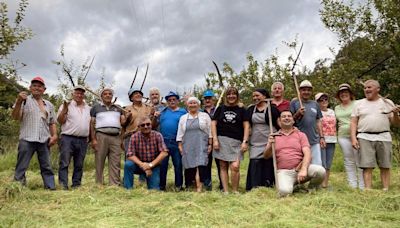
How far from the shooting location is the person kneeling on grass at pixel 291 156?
4.78m

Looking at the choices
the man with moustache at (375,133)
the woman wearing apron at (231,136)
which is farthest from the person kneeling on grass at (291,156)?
the man with moustache at (375,133)

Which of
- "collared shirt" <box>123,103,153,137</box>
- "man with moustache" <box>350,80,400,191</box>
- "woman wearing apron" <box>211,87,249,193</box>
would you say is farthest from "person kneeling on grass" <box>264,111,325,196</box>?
"collared shirt" <box>123,103,153,137</box>

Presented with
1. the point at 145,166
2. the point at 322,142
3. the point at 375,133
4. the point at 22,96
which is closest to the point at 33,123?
the point at 22,96

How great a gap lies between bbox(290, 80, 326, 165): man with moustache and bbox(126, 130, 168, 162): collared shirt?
77.7 inches

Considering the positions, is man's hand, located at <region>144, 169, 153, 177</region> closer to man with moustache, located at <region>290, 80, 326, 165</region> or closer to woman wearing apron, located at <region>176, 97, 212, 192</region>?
woman wearing apron, located at <region>176, 97, 212, 192</region>

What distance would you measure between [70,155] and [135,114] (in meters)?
1.16

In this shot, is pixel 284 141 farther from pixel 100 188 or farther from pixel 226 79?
pixel 226 79

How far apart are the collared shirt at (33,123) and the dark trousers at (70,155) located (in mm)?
290

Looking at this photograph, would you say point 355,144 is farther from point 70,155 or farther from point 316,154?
point 70,155

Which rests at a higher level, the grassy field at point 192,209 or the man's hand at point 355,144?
the man's hand at point 355,144

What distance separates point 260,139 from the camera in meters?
5.27

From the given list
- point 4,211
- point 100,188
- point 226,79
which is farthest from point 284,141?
point 226,79

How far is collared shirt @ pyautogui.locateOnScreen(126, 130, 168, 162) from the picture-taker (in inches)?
221

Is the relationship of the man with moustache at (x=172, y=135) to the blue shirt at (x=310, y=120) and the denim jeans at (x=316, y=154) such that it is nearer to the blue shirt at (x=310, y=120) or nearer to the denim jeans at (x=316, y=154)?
the blue shirt at (x=310, y=120)
